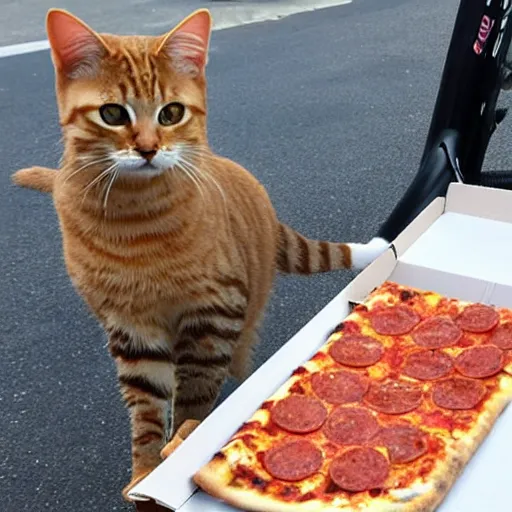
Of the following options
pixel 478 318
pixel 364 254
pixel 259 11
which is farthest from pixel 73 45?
pixel 259 11

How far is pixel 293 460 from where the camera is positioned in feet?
2.63

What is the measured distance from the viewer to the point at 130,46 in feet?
3.45

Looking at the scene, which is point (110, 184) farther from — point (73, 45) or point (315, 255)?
point (315, 255)

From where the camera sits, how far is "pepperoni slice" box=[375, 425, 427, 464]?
2.58 feet

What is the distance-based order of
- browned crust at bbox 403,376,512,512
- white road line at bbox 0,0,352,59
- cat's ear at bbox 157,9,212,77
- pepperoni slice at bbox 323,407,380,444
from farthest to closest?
white road line at bbox 0,0,352,59, cat's ear at bbox 157,9,212,77, pepperoni slice at bbox 323,407,380,444, browned crust at bbox 403,376,512,512

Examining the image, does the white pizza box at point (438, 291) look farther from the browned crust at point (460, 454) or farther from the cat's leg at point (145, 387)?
the cat's leg at point (145, 387)

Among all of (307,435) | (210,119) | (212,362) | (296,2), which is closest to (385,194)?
(210,119)

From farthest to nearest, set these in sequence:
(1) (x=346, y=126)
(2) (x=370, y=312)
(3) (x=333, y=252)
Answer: (1) (x=346, y=126) < (3) (x=333, y=252) < (2) (x=370, y=312)

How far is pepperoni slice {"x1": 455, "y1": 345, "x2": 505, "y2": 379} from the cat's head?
0.45 metres

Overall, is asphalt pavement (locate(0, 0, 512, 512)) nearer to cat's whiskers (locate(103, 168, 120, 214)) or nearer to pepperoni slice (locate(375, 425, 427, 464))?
cat's whiskers (locate(103, 168, 120, 214))

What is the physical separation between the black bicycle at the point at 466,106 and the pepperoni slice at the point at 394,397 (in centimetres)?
67

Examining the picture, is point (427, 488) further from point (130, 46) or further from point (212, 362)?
point (130, 46)

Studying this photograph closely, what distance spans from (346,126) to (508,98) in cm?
83

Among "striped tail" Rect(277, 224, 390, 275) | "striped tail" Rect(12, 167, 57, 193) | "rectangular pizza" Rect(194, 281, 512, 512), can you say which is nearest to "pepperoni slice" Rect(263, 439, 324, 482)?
"rectangular pizza" Rect(194, 281, 512, 512)
